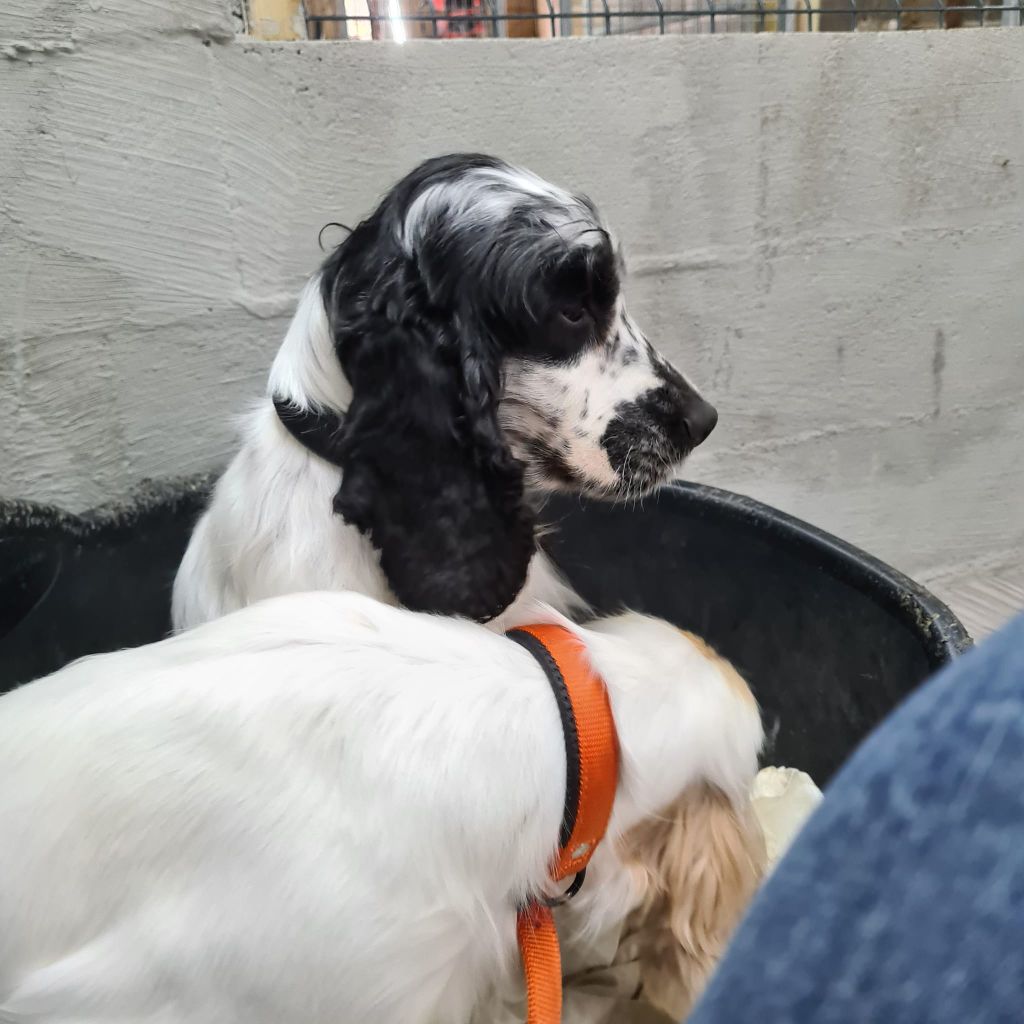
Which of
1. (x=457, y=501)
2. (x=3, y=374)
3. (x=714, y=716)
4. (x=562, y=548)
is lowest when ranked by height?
(x=562, y=548)

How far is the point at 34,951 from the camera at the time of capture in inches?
31.4

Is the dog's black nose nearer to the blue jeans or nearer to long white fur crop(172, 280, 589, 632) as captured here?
long white fur crop(172, 280, 589, 632)

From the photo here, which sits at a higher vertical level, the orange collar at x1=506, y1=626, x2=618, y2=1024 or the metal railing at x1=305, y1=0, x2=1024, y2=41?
the metal railing at x1=305, y1=0, x2=1024, y2=41

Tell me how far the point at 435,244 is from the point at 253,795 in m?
0.66

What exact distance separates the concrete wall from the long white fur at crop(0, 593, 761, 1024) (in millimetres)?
773

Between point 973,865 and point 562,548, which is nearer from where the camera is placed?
point 973,865

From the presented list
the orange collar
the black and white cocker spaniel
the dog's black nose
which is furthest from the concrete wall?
the orange collar

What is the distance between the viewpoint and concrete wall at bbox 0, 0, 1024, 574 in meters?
1.35

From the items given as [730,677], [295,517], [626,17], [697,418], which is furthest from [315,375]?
[626,17]

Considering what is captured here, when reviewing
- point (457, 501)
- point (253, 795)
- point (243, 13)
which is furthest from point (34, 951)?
point (243, 13)

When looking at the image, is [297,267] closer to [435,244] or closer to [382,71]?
[382,71]

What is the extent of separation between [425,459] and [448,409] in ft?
0.21

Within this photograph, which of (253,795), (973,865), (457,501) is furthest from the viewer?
(457,501)

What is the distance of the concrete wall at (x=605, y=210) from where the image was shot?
135 cm
